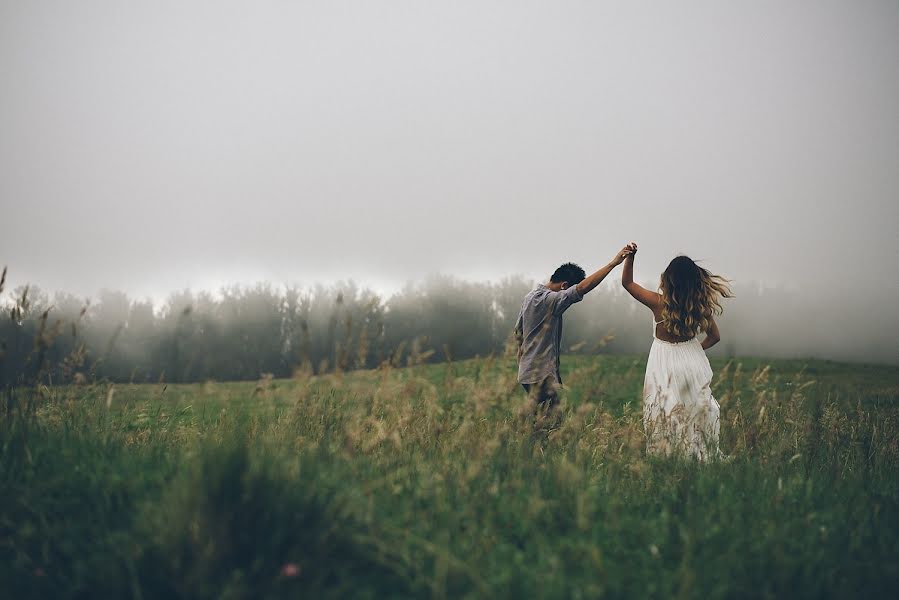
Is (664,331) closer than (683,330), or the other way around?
(683,330)

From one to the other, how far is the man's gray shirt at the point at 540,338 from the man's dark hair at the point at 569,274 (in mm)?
226

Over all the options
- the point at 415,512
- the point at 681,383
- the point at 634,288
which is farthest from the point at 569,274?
the point at 415,512

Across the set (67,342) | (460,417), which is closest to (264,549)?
(460,417)

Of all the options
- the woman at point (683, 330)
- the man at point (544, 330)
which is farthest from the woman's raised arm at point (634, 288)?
the man at point (544, 330)

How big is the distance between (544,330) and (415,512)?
10.9 feet

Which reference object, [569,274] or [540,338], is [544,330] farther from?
[569,274]

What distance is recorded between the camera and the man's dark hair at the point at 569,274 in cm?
635

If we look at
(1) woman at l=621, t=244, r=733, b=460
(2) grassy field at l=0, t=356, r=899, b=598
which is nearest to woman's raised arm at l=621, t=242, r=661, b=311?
(1) woman at l=621, t=244, r=733, b=460

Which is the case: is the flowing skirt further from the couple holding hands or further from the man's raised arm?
the man's raised arm

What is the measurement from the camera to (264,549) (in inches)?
84.8

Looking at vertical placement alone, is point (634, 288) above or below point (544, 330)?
above

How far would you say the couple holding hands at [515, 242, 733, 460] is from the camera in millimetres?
5629

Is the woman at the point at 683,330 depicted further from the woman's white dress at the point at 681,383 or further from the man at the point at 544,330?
the man at the point at 544,330

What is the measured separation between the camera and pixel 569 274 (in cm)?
636
